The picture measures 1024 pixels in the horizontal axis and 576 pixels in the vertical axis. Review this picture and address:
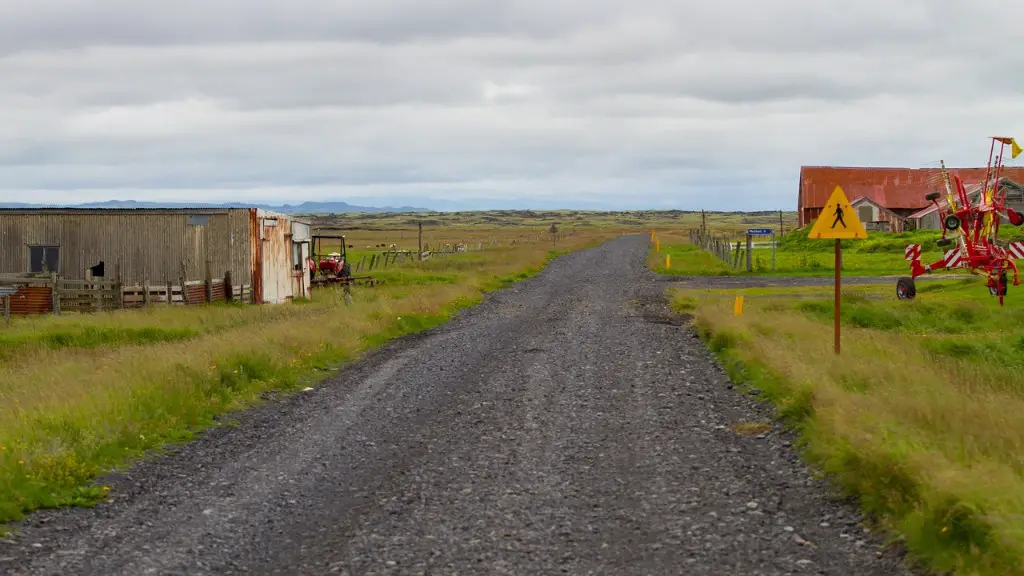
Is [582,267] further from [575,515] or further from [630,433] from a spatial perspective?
[575,515]

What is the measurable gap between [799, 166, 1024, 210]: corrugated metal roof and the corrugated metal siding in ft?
199

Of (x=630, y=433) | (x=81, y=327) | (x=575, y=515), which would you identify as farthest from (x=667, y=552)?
(x=81, y=327)

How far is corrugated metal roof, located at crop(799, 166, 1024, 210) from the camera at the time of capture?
3174 inches

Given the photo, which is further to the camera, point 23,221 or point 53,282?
point 23,221

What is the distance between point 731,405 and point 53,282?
888 inches

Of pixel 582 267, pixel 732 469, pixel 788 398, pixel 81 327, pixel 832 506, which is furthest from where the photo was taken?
pixel 582 267

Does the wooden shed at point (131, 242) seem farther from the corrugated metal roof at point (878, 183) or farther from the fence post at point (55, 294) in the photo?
the corrugated metal roof at point (878, 183)

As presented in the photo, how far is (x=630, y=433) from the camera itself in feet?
36.2

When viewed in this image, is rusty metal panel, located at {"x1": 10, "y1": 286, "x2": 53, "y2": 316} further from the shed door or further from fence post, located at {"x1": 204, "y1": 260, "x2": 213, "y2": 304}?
the shed door

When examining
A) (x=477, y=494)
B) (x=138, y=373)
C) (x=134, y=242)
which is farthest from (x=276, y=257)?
(x=477, y=494)

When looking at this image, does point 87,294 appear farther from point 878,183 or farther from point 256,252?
point 878,183

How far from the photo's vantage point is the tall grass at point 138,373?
9148mm

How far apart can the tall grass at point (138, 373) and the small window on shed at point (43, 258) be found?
19.5 feet

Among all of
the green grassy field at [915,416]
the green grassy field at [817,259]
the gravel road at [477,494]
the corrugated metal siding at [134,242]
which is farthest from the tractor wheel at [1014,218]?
the corrugated metal siding at [134,242]
